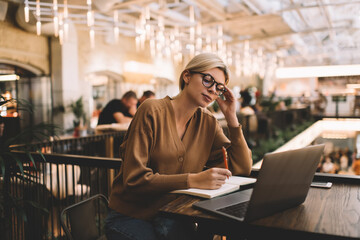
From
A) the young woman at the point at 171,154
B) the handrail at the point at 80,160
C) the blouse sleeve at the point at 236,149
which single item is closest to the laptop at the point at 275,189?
the young woman at the point at 171,154

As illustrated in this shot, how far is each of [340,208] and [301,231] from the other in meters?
0.34

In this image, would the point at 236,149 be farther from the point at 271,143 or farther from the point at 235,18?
the point at 235,18

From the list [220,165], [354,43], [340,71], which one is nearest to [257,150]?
[340,71]

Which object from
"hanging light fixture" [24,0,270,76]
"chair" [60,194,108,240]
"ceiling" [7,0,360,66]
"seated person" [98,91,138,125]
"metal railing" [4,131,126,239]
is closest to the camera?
"chair" [60,194,108,240]

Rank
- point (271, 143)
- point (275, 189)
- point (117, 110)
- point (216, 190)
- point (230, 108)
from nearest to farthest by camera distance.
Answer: point (275, 189), point (216, 190), point (230, 108), point (117, 110), point (271, 143)

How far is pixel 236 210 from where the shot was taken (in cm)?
121

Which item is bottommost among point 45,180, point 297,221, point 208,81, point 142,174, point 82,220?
point 45,180

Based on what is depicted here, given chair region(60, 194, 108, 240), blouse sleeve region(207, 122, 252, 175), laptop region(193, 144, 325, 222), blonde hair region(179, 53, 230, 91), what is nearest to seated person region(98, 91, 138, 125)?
chair region(60, 194, 108, 240)

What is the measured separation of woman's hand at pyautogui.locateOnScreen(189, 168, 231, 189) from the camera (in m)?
1.42

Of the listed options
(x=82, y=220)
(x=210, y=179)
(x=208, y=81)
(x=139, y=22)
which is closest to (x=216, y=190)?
(x=210, y=179)

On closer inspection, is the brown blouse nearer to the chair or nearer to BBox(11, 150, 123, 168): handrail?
the chair

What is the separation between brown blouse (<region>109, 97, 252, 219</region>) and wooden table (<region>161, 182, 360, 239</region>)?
162 millimetres

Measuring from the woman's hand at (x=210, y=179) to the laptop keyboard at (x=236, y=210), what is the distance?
0.17 m

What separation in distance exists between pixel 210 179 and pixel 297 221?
0.40 metres
